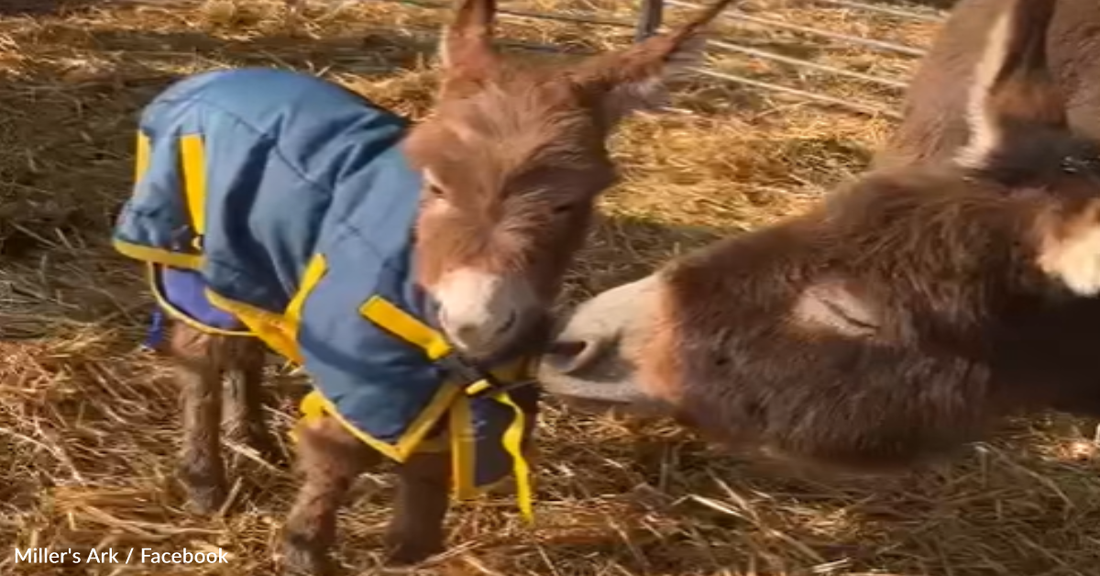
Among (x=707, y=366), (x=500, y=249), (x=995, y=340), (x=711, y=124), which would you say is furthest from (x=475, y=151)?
(x=711, y=124)

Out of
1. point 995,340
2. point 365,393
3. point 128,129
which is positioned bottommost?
point 128,129

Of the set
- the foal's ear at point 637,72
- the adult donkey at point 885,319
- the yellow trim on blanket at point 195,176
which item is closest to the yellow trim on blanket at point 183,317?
the yellow trim on blanket at point 195,176

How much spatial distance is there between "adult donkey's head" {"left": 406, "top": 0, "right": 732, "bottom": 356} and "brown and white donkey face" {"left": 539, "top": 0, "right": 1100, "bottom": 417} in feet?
0.58

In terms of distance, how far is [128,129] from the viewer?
5.27 m

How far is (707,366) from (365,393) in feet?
1.87

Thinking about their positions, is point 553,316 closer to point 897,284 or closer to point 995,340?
point 897,284

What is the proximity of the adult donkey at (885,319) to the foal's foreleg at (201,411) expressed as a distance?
798 millimetres

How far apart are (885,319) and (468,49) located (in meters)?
0.82

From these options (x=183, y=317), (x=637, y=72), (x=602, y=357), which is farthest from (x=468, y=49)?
(x=183, y=317)

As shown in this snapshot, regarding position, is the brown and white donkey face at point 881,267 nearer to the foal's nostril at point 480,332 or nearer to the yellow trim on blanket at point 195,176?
the foal's nostril at point 480,332

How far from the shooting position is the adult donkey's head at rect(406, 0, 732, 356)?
2352mm

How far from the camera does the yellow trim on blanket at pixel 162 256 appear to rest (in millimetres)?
2914

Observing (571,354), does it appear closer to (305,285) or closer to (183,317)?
(305,285)

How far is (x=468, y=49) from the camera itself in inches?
103
